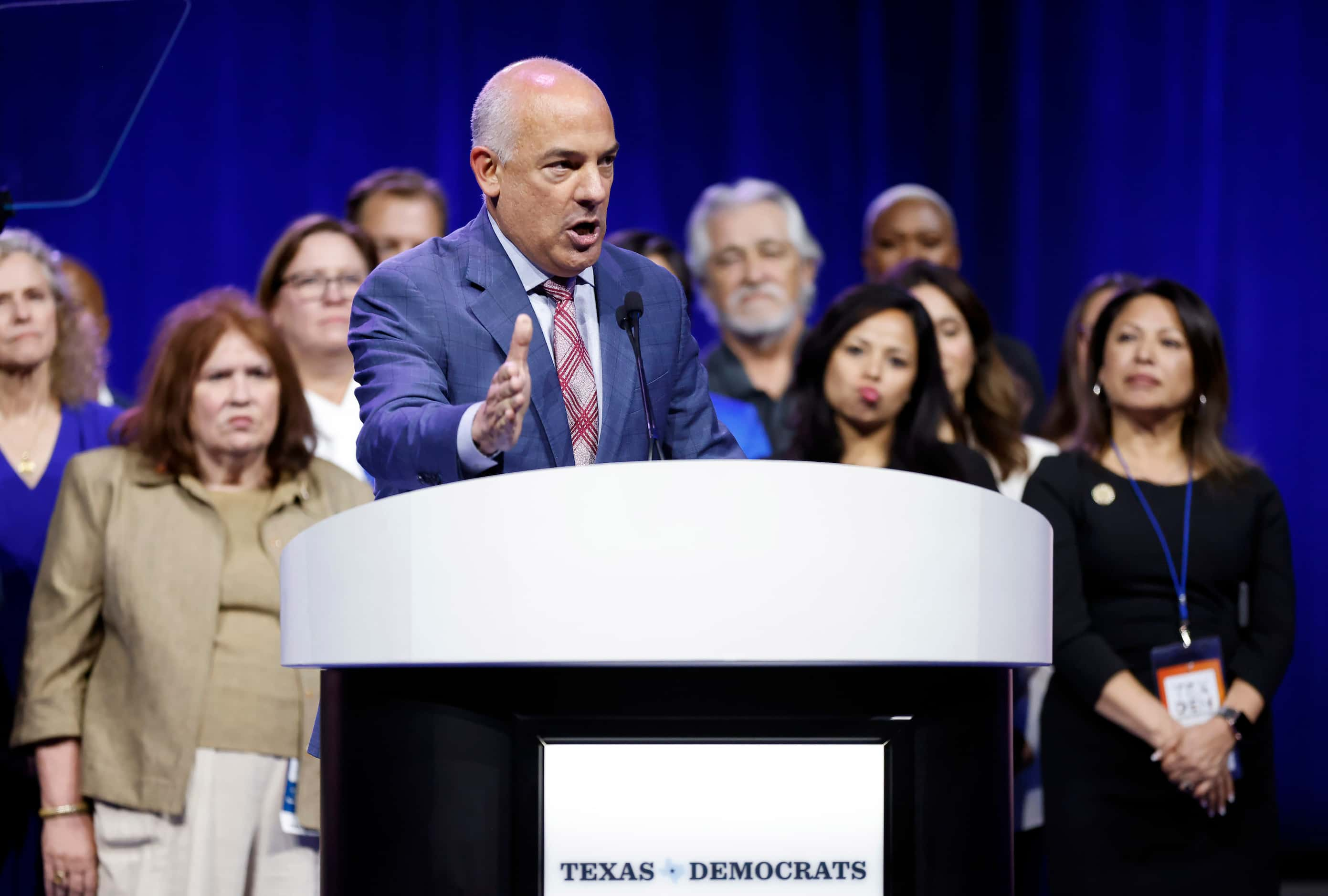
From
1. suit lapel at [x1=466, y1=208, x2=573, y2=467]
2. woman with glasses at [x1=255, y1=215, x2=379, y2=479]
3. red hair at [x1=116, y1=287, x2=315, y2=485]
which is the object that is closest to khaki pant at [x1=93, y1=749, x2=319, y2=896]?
red hair at [x1=116, y1=287, x2=315, y2=485]

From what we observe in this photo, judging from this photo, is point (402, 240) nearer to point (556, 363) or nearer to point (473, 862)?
point (556, 363)

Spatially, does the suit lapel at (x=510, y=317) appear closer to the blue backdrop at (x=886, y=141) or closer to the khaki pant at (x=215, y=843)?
the khaki pant at (x=215, y=843)

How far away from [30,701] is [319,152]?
2.47 m

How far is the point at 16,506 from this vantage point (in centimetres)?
313

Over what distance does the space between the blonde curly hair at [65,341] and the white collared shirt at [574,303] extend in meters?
1.98

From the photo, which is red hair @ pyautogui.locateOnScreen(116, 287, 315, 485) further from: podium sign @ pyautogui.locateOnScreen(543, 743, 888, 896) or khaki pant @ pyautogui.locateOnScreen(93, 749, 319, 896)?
podium sign @ pyautogui.locateOnScreen(543, 743, 888, 896)

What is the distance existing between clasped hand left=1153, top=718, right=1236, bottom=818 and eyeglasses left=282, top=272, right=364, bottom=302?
2.02m

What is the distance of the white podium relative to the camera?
1036mm

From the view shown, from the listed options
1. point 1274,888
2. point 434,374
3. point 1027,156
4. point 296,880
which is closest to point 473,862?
point 434,374

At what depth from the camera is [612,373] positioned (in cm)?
157

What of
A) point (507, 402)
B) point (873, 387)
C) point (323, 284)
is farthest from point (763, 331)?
point (507, 402)

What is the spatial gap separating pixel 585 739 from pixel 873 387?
214 cm

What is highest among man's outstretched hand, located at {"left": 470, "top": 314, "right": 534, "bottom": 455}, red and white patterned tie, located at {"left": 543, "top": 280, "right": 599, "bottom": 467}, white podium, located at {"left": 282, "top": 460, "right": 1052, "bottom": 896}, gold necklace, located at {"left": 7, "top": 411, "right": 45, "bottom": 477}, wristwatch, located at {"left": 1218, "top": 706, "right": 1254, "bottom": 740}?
gold necklace, located at {"left": 7, "top": 411, "right": 45, "bottom": 477}

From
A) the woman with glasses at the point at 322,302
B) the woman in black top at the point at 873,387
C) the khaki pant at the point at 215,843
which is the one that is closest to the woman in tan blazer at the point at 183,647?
the khaki pant at the point at 215,843
